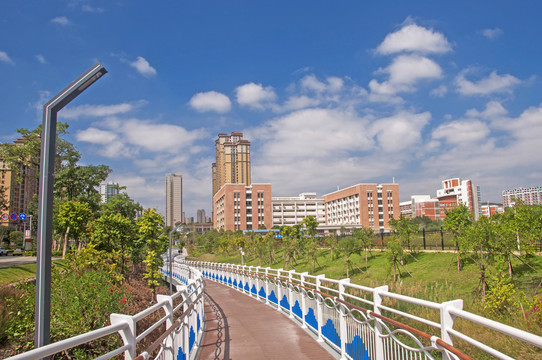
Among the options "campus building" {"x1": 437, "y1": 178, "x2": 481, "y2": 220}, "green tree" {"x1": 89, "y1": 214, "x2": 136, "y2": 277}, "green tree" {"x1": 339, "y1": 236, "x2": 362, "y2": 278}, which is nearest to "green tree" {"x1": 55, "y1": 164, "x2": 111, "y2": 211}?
"green tree" {"x1": 89, "y1": 214, "x2": 136, "y2": 277}


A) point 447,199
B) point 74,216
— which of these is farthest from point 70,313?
point 447,199

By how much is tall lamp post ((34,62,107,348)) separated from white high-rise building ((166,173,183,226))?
22021 millimetres

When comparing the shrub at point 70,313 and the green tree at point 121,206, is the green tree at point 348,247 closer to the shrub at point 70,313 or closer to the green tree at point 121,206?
the green tree at point 121,206

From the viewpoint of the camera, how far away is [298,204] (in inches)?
5113

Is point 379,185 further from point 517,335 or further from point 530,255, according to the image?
point 517,335

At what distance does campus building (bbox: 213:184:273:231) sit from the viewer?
366 ft

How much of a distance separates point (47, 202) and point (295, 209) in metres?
127

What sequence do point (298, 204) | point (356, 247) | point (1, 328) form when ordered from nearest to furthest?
point (1, 328) < point (356, 247) < point (298, 204)

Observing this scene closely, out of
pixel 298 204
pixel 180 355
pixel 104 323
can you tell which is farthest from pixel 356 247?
pixel 298 204

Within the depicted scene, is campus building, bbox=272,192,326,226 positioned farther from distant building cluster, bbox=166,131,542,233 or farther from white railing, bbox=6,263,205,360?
white railing, bbox=6,263,205,360

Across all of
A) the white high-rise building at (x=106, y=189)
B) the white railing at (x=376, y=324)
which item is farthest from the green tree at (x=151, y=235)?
the white high-rise building at (x=106, y=189)

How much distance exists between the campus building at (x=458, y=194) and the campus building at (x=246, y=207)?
6304 centimetres

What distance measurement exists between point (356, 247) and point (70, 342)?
26.3 m

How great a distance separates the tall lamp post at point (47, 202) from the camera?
103 inches
